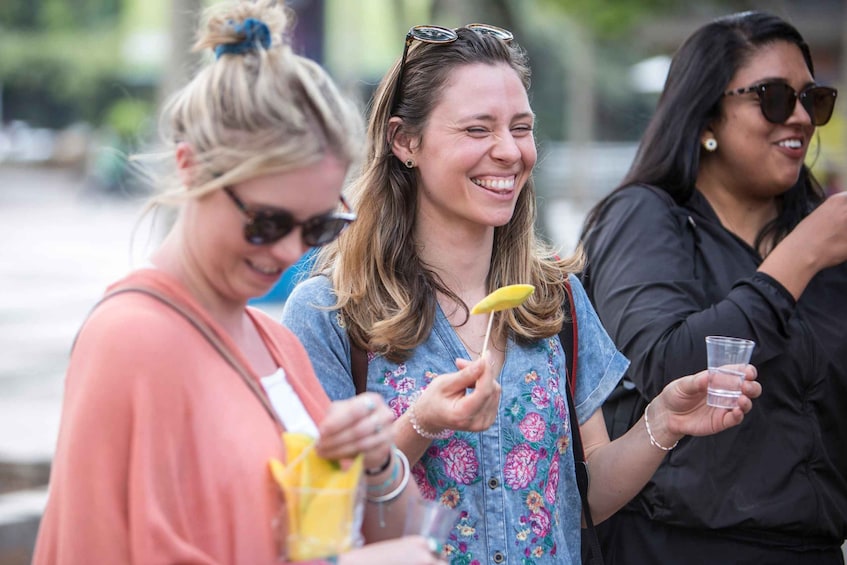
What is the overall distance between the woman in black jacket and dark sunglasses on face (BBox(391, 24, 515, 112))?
775 mm

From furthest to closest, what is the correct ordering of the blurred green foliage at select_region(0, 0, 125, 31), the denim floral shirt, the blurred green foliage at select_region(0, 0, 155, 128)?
the blurred green foliage at select_region(0, 0, 125, 31) < the blurred green foliage at select_region(0, 0, 155, 128) < the denim floral shirt

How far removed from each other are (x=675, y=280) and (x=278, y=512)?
171cm

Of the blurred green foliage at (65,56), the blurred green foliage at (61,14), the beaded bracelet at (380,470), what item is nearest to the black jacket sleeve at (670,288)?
the beaded bracelet at (380,470)

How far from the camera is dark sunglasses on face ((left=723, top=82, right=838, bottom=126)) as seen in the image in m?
3.39

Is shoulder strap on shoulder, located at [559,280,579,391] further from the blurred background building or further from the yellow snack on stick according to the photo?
the blurred background building

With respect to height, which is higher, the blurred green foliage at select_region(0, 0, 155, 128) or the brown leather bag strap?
the brown leather bag strap

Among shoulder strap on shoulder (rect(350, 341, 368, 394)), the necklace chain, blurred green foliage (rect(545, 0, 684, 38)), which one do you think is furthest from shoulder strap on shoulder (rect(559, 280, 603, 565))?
blurred green foliage (rect(545, 0, 684, 38))

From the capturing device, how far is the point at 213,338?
6.27 feet

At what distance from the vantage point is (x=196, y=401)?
181 cm

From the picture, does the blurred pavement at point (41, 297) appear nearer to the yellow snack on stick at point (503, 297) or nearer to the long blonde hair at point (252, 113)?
the long blonde hair at point (252, 113)

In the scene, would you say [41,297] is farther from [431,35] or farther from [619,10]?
[431,35]

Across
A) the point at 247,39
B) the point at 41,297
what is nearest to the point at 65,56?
the point at 41,297

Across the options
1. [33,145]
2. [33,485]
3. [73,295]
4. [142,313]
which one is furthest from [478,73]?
[33,145]

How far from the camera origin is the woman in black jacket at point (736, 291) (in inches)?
120
